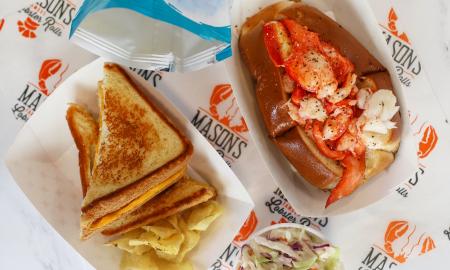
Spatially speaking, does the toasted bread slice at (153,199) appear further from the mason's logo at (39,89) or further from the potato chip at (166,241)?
the mason's logo at (39,89)

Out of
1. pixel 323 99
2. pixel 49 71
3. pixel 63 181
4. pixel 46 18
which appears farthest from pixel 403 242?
pixel 46 18

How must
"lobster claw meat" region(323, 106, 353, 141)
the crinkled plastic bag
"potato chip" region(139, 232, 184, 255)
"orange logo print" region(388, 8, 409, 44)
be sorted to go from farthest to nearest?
1. "orange logo print" region(388, 8, 409, 44)
2. "potato chip" region(139, 232, 184, 255)
3. "lobster claw meat" region(323, 106, 353, 141)
4. the crinkled plastic bag

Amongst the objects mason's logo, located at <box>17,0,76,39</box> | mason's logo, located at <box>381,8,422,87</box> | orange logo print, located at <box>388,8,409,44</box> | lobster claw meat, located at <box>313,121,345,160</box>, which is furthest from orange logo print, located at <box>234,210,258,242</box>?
mason's logo, located at <box>17,0,76,39</box>

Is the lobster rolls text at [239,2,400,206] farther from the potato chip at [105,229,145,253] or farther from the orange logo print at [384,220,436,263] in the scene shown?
the potato chip at [105,229,145,253]

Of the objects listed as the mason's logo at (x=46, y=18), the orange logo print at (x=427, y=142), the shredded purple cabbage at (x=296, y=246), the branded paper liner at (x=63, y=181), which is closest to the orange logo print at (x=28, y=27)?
the mason's logo at (x=46, y=18)

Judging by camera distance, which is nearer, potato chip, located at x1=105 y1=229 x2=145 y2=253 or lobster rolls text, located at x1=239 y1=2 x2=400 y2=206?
lobster rolls text, located at x1=239 y1=2 x2=400 y2=206

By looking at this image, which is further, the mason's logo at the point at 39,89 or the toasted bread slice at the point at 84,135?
the mason's logo at the point at 39,89

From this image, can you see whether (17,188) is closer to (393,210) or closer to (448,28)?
(393,210)
